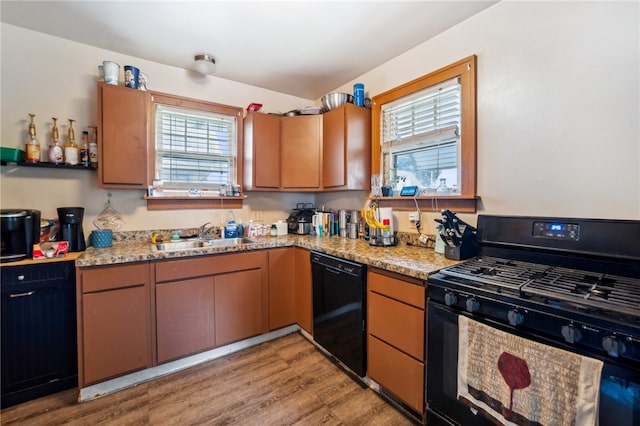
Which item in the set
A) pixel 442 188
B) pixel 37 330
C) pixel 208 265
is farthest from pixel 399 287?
pixel 37 330

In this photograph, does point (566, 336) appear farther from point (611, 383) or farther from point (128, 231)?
point (128, 231)

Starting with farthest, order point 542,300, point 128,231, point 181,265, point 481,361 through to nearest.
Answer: point 128,231 → point 181,265 → point 481,361 → point 542,300

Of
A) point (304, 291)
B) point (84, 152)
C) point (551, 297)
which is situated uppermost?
point (84, 152)

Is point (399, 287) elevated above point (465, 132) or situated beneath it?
situated beneath

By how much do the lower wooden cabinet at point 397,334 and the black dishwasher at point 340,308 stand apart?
0.06 m

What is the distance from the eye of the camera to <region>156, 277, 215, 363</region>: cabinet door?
2.02 m

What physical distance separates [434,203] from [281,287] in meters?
1.54

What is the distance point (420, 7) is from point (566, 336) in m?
Answer: 2.01

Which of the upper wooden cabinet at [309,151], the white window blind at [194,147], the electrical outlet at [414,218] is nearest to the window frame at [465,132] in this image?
the electrical outlet at [414,218]

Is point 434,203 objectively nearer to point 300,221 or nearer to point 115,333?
point 300,221

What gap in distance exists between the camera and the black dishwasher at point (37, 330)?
1699 mm

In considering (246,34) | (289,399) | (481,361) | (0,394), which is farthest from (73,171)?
(481,361)

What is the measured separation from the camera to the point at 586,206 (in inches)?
55.9

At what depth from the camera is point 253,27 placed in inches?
79.7
